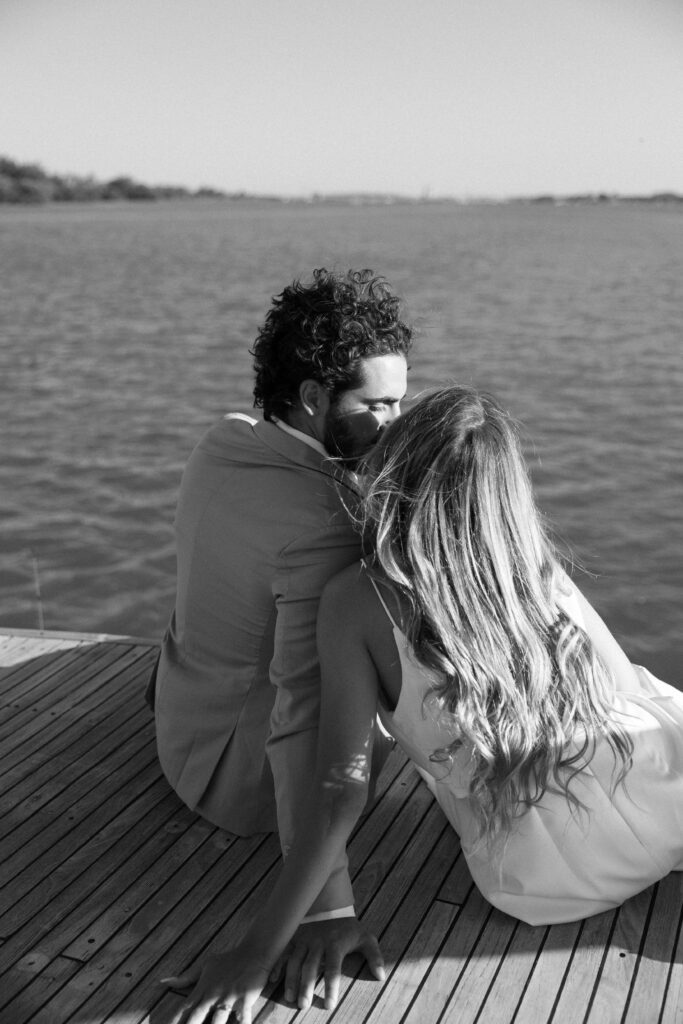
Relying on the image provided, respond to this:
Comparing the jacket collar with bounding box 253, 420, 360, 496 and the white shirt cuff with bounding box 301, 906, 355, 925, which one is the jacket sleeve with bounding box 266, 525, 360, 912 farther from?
the jacket collar with bounding box 253, 420, 360, 496

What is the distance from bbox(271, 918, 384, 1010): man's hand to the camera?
2.02 meters

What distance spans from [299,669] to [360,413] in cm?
62

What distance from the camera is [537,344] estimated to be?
57.3ft

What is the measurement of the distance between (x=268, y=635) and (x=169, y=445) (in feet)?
28.5

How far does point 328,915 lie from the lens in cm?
211

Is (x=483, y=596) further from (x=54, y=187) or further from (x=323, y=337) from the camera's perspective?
(x=54, y=187)

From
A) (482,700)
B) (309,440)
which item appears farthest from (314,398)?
(482,700)

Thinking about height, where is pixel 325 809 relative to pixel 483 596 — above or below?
below

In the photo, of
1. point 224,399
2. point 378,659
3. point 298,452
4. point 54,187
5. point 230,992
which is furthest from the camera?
point 54,187

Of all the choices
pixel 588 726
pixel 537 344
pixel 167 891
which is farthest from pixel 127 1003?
pixel 537 344

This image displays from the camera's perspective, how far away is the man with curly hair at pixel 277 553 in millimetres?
2203

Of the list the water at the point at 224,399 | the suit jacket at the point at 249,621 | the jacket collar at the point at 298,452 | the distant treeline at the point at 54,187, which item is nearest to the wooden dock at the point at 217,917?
the suit jacket at the point at 249,621

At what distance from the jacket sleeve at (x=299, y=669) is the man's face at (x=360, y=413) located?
27 cm

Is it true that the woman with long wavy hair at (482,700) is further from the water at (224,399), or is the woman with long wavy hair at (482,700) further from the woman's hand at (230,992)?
the water at (224,399)
